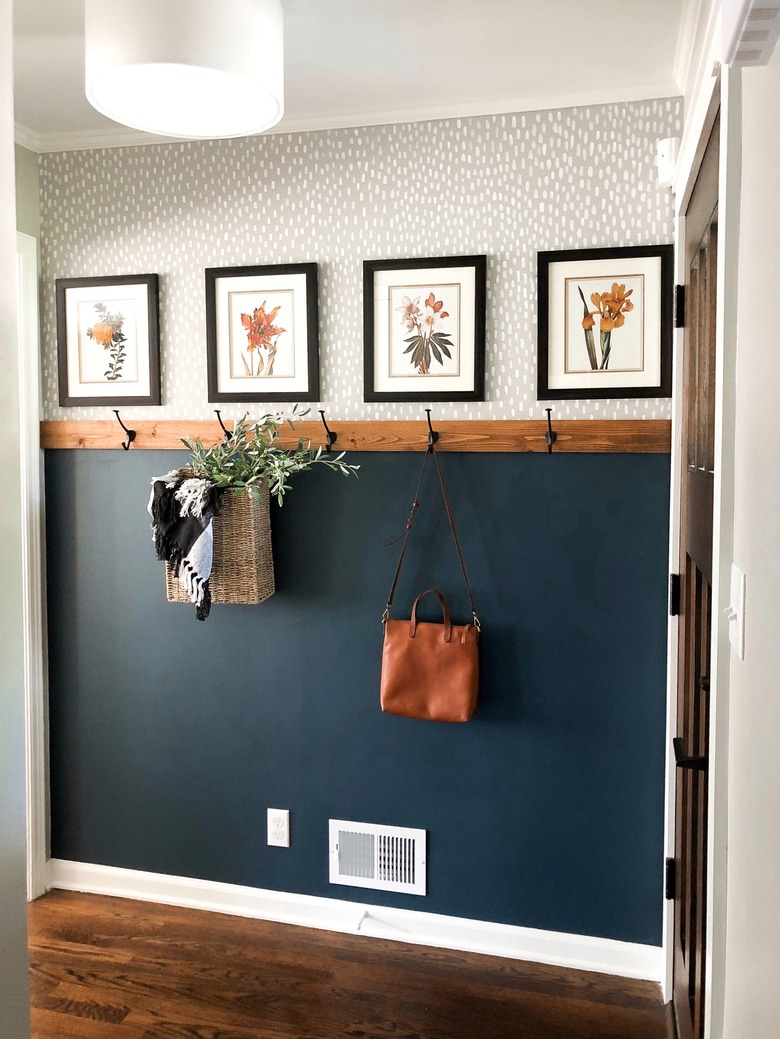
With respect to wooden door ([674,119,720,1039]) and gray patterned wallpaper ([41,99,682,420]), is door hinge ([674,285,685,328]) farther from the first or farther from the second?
gray patterned wallpaper ([41,99,682,420])

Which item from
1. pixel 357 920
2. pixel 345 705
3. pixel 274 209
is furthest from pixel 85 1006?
pixel 274 209

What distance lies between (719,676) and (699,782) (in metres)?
0.69

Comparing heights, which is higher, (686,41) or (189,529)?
(686,41)

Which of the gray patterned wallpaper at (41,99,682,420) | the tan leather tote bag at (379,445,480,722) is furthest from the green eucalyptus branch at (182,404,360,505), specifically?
the tan leather tote bag at (379,445,480,722)

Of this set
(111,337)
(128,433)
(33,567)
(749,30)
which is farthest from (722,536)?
(33,567)

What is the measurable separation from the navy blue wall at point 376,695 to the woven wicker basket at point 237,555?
7.8 inches

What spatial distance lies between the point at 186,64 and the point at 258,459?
1.11 meters

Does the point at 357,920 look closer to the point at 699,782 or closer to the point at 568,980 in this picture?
the point at 568,980

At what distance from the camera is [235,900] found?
280 cm

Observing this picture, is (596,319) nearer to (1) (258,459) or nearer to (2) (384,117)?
(2) (384,117)

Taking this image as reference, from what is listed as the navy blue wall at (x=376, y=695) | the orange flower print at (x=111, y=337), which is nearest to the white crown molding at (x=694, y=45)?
the navy blue wall at (x=376, y=695)

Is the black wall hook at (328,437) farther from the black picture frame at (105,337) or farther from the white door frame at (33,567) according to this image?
the white door frame at (33,567)

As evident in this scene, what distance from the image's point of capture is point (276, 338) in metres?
2.66

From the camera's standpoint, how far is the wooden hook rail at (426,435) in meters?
2.41
